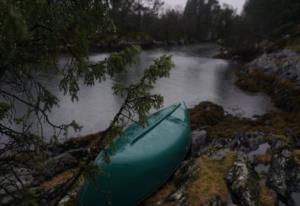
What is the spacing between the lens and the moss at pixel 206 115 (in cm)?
1842

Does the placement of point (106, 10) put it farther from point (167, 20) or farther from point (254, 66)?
point (167, 20)

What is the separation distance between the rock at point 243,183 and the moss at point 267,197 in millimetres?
215

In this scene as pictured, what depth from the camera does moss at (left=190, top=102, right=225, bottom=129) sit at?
18.4m

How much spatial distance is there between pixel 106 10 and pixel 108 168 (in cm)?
461

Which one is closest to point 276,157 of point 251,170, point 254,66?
point 251,170

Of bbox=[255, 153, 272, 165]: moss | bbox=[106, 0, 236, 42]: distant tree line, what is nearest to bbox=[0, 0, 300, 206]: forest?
bbox=[255, 153, 272, 165]: moss

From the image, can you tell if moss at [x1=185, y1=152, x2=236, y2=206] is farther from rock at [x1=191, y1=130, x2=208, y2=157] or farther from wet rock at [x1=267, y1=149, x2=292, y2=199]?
rock at [x1=191, y1=130, x2=208, y2=157]

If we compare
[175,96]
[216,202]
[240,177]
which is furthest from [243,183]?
[175,96]

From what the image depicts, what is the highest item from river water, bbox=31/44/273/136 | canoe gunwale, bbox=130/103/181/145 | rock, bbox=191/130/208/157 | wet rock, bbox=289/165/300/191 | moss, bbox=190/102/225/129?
canoe gunwale, bbox=130/103/181/145

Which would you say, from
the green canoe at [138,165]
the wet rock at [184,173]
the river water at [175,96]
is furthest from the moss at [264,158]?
the river water at [175,96]

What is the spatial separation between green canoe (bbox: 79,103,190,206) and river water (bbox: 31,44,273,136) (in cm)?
496

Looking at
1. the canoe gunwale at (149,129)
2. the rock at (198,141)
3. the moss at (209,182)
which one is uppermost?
the canoe gunwale at (149,129)

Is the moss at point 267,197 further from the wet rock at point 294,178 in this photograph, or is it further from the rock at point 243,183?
the wet rock at point 294,178

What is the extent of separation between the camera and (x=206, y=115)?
63.3 ft
